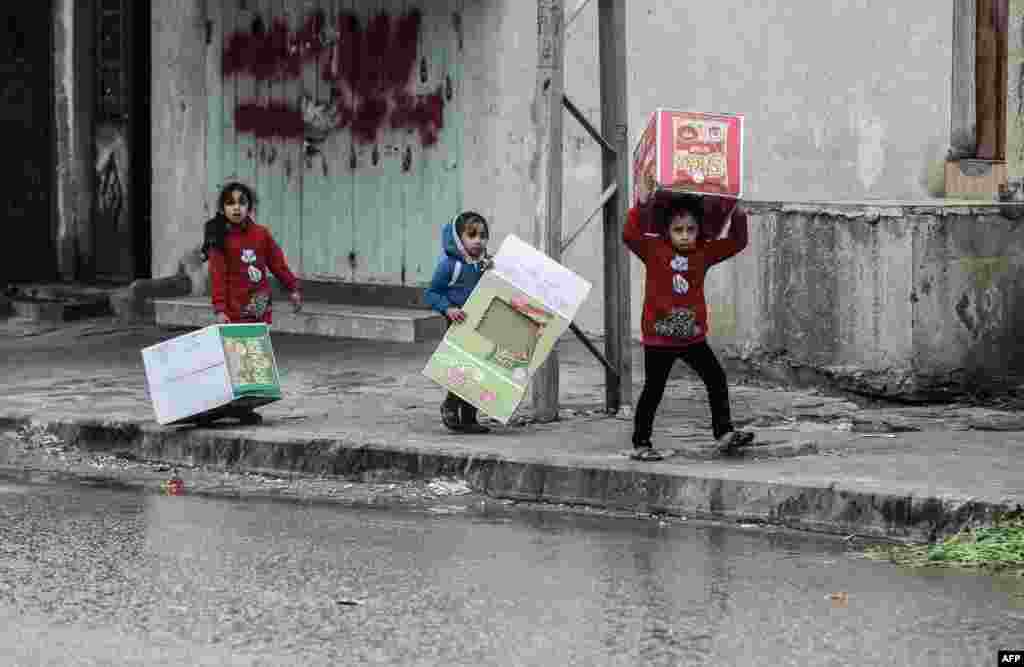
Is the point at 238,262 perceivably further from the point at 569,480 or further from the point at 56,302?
the point at 56,302

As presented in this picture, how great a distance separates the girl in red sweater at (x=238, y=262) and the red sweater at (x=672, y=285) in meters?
2.35

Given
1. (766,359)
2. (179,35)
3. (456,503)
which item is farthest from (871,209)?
(179,35)

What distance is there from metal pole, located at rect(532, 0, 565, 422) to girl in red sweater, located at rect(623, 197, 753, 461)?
3.64 feet

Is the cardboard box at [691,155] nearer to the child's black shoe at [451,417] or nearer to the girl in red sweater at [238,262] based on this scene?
the child's black shoe at [451,417]

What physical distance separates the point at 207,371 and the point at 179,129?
21.0 feet

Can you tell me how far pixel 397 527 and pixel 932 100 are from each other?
217 inches

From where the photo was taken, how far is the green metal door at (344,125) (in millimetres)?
15273

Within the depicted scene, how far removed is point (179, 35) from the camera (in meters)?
16.8

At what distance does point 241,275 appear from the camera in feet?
37.0

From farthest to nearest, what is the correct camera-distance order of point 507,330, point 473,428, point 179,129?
point 179,129
point 473,428
point 507,330

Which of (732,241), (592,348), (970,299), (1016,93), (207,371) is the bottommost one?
(207,371)

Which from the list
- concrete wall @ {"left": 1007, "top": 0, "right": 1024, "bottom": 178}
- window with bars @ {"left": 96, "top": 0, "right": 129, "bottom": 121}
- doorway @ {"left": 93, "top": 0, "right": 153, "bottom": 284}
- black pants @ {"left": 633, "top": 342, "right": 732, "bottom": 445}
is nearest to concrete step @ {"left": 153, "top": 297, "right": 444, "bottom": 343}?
doorway @ {"left": 93, "top": 0, "right": 153, "bottom": 284}

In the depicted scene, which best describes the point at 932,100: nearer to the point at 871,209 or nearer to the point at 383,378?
the point at 871,209

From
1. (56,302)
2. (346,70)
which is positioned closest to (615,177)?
(346,70)
